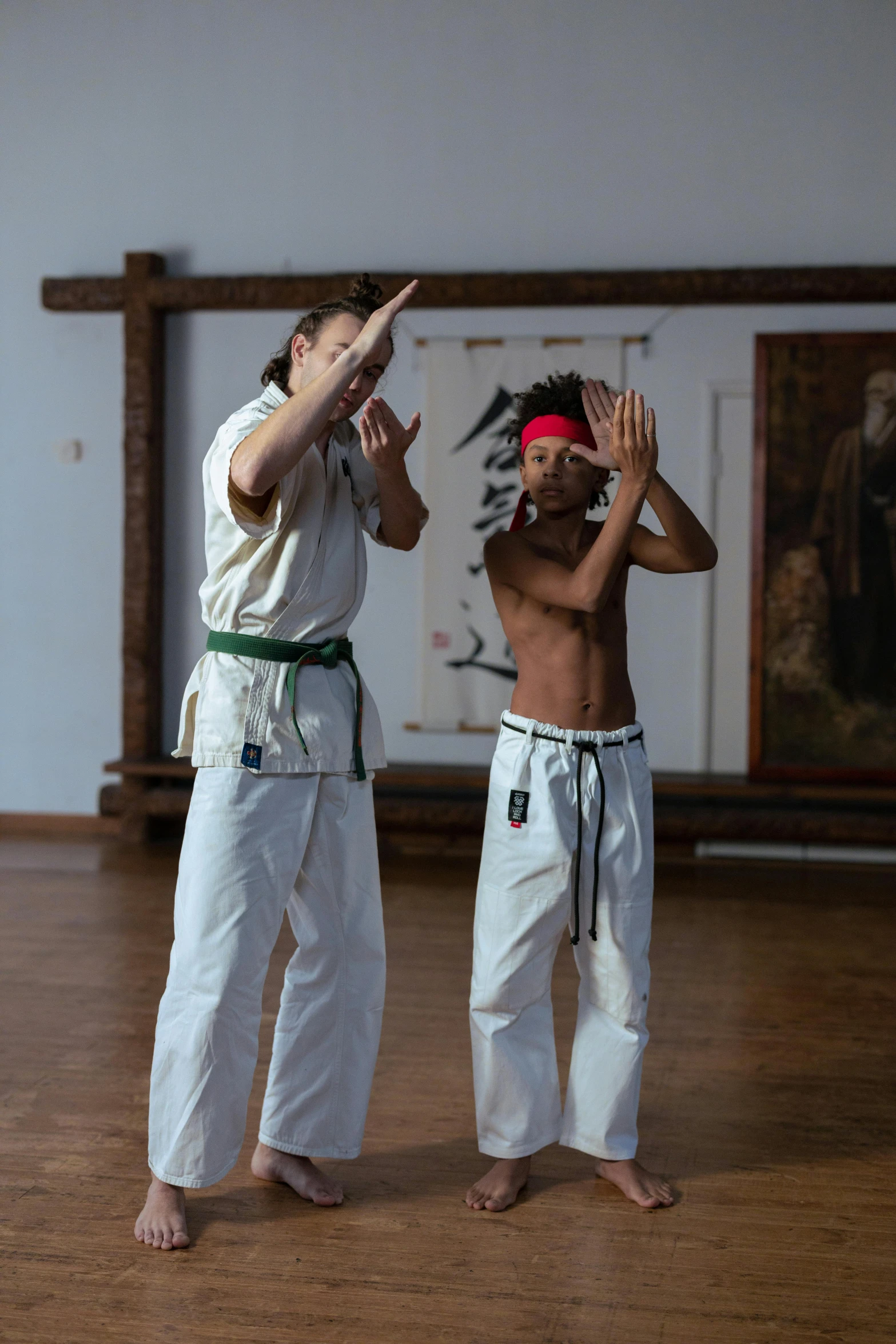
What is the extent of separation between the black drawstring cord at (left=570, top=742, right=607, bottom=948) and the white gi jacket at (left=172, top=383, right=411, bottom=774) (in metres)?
0.39

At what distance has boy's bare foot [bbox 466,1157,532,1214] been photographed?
2051mm

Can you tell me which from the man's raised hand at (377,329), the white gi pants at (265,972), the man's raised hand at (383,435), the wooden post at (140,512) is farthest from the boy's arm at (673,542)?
the wooden post at (140,512)

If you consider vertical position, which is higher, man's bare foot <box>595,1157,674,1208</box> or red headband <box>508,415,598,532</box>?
red headband <box>508,415,598,532</box>

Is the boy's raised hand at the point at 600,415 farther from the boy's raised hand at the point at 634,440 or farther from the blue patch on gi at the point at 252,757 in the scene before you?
the blue patch on gi at the point at 252,757

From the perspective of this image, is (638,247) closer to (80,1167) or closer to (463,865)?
(463,865)

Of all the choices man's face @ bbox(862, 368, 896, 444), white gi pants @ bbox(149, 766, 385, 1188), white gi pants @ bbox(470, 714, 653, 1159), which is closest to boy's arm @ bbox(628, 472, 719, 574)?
white gi pants @ bbox(470, 714, 653, 1159)

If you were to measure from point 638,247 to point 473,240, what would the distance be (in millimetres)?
711

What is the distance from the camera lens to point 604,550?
6.47 ft

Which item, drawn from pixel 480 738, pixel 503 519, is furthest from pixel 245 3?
pixel 480 738

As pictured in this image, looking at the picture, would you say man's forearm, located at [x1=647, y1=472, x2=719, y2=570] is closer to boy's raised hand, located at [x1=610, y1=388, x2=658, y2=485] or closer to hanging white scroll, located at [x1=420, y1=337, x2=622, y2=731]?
boy's raised hand, located at [x1=610, y1=388, x2=658, y2=485]

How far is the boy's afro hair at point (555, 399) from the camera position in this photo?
7.02 ft

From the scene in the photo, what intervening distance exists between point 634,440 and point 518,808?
65 centimetres

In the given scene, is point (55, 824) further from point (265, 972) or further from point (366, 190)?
point (265, 972)

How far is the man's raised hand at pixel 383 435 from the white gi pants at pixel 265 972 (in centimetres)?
53
